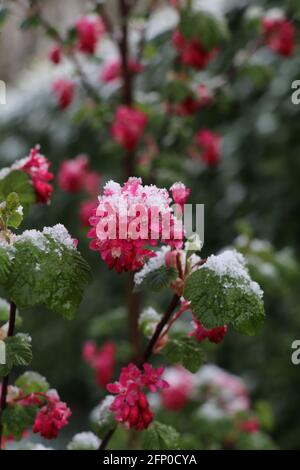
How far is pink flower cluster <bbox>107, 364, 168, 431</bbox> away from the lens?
107 centimetres

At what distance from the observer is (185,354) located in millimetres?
1188

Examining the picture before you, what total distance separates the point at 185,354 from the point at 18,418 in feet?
1.08

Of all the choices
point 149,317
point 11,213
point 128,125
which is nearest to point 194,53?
point 128,125

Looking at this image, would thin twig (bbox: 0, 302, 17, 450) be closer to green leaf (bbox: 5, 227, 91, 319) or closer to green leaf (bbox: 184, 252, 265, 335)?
green leaf (bbox: 5, 227, 91, 319)

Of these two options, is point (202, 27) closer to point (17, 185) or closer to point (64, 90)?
point (64, 90)

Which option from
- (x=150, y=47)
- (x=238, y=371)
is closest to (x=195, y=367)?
(x=150, y=47)

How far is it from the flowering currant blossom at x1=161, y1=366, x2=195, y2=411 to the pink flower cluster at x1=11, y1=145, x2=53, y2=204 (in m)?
1.63

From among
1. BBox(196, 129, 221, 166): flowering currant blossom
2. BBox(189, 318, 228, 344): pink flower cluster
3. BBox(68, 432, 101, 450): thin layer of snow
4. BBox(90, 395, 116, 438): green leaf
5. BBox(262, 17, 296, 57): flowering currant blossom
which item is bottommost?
BBox(68, 432, 101, 450): thin layer of snow

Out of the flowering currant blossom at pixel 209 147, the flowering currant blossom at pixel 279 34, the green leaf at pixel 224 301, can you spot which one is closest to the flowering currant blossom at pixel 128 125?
the flowering currant blossom at pixel 209 147

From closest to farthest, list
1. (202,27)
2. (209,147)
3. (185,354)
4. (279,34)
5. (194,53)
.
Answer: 1. (185,354)
2. (202,27)
3. (194,53)
4. (279,34)
5. (209,147)

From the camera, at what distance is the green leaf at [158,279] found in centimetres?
106

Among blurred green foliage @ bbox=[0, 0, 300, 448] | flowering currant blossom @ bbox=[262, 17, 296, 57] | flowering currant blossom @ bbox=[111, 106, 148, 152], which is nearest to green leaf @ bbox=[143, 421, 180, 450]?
blurred green foliage @ bbox=[0, 0, 300, 448]

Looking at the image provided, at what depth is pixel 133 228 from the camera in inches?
37.6
